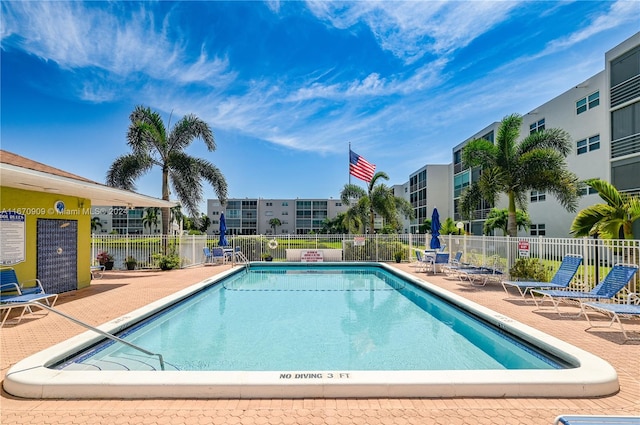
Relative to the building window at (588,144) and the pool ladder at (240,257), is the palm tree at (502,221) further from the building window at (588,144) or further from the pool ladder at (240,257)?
the pool ladder at (240,257)

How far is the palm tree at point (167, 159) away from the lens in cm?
1681

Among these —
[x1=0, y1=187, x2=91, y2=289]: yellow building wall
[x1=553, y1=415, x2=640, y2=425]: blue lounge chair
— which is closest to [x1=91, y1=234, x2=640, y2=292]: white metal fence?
[x1=0, y1=187, x2=91, y2=289]: yellow building wall

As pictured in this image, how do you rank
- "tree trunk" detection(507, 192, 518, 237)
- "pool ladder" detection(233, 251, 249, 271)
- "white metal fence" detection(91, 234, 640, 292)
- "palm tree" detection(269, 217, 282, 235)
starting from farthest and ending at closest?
1. "palm tree" detection(269, 217, 282, 235)
2. "pool ladder" detection(233, 251, 249, 271)
3. "tree trunk" detection(507, 192, 518, 237)
4. "white metal fence" detection(91, 234, 640, 292)

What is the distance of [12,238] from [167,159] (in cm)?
1011

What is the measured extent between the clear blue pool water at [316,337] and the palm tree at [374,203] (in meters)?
11.0

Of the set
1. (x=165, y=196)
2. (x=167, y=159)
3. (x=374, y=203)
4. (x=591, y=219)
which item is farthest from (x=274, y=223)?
(x=591, y=219)

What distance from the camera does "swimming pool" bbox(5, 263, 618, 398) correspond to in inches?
142

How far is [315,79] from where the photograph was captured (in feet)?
47.3

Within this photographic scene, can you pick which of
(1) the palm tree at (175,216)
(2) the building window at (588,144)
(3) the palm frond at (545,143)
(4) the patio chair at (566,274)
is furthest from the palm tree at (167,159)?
(2) the building window at (588,144)

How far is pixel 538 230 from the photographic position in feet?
79.2

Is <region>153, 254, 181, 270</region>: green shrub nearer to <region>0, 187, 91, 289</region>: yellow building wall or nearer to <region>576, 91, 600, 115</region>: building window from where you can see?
<region>0, 187, 91, 289</region>: yellow building wall

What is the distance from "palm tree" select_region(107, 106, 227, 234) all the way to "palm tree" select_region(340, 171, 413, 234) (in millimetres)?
9421

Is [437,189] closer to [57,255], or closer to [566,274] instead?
[566,274]

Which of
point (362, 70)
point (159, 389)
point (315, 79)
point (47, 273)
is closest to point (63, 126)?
point (47, 273)
